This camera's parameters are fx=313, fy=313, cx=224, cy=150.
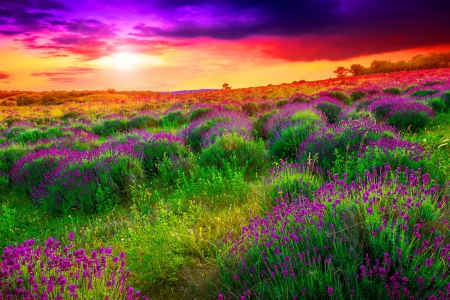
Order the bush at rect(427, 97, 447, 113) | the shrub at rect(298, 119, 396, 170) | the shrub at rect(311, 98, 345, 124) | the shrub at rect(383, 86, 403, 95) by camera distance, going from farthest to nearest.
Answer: the shrub at rect(383, 86, 403, 95)
the bush at rect(427, 97, 447, 113)
the shrub at rect(311, 98, 345, 124)
the shrub at rect(298, 119, 396, 170)

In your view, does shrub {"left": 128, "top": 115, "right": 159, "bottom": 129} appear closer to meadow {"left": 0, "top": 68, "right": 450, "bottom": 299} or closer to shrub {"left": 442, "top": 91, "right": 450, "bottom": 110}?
meadow {"left": 0, "top": 68, "right": 450, "bottom": 299}

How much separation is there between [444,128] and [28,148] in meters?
11.1

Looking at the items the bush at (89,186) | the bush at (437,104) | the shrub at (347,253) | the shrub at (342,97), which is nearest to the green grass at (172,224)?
the bush at (89,186)

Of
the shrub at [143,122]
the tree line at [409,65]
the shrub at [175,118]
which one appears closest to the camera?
the shrub at [143,122]

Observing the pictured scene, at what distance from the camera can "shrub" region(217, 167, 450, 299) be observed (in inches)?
77.7

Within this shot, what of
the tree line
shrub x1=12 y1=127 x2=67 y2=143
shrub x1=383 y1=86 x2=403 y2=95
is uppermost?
the tree line

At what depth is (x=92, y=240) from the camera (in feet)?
13.4

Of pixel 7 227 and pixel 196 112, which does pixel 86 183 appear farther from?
pixel 196 112

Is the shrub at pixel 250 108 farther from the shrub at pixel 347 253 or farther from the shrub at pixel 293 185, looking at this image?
the shrub at pixel 347 253

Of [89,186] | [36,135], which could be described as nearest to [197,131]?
[89,186]

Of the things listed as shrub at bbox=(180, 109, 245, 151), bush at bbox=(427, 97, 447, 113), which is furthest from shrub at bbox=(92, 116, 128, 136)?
bush at bbox=(427, 97, 447, 113)

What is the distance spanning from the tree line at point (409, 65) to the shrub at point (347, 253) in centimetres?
4942

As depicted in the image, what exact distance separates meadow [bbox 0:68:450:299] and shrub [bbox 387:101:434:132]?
4 centimetres

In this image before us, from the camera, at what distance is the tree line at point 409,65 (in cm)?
4588
